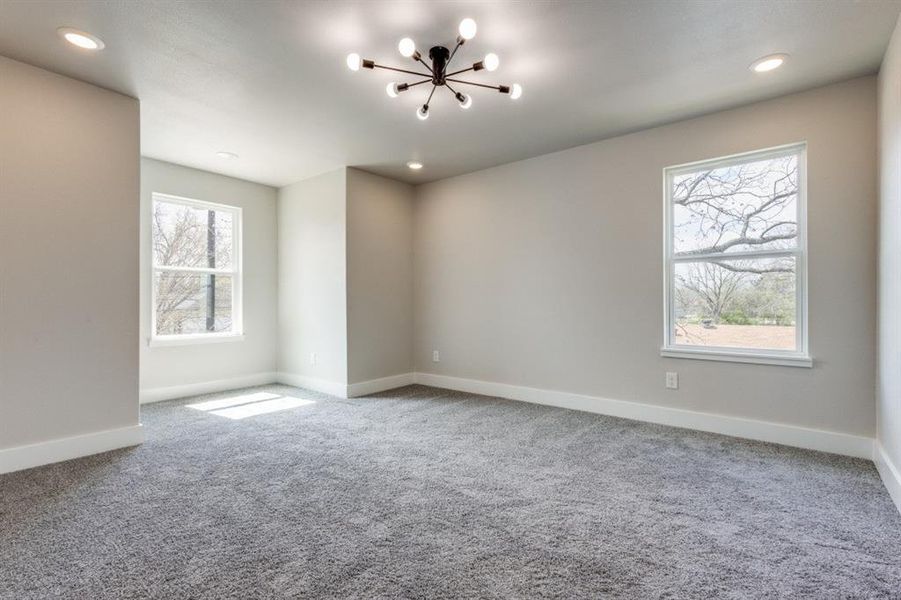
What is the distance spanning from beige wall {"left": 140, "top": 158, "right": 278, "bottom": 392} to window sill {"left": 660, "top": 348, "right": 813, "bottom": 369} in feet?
14.7

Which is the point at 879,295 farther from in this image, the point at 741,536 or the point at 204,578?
the point at 204,578


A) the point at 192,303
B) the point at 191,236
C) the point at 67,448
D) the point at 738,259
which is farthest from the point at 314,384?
the point at 738,259

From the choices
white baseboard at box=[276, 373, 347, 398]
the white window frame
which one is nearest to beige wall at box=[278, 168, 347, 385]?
white baseboard at box=[276, 373, 347, 398]

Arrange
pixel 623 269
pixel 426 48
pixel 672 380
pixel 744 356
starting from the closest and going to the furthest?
pixel 426 48
pixel 744 356
pixel 672 380
pixel 623 269

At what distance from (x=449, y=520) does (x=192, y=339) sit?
395 cm

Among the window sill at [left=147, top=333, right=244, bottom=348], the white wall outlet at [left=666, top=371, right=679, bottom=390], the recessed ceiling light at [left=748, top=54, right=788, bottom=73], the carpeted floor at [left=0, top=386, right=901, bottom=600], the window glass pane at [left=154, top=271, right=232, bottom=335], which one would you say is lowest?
the carpeted floor at [left=0, top=386, right=901, bottom=600]

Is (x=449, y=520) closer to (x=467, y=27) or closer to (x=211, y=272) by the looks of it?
(x=467, y=27)

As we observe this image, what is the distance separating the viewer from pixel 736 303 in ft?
11.2

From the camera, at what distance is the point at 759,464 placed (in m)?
2.79

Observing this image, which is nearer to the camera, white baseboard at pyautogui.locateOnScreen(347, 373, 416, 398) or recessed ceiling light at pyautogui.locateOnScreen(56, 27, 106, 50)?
recessed ceiling light at pyautogui.locateOnScreen(56, 27, 106, 50)

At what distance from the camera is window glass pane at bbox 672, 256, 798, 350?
10.6ft

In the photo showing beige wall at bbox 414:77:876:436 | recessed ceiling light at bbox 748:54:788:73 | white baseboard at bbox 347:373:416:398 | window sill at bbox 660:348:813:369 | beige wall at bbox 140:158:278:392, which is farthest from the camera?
white baseboard at bbox 347:373:416:398

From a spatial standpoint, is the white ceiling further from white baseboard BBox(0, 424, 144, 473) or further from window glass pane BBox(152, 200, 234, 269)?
white baseboard BBox(0, 424, 144, 473)

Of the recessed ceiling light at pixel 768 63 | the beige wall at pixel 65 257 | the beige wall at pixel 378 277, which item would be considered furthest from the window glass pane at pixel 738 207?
the beige wall at pixel 65 257
